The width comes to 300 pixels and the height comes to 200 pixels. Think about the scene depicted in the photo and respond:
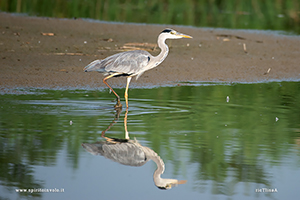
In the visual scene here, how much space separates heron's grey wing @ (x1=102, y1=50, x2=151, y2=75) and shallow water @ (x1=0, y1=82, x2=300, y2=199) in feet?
1.83

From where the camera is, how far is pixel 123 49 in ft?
47.0

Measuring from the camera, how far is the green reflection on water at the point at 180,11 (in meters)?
21.1

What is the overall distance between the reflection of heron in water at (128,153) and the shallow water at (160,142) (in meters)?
0.09

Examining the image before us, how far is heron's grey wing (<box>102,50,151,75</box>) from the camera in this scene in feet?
31.0

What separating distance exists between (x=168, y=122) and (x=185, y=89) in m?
3.07

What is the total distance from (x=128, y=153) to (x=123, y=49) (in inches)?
339

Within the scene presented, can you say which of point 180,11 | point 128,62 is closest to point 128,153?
point 128,62

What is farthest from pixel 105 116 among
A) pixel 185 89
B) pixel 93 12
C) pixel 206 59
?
pixel 93 12

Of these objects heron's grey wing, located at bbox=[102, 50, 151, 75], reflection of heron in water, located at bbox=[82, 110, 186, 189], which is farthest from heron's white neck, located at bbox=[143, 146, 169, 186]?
heron's grey wing, located at bbox=[102, 50, 151, 75]

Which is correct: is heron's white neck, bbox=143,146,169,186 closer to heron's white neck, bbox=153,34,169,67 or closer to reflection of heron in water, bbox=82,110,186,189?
reflection of heron in water, bbox=82,110,186,189

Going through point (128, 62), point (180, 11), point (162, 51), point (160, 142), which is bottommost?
point (160, 142)

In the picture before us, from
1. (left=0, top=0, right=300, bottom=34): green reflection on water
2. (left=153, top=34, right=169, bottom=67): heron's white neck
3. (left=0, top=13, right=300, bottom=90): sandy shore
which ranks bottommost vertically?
(left=0, top=13, right=300, bottom=90): sandy shore

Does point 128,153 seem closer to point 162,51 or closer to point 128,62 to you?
point 128,62

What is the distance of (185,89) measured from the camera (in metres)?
10.9
